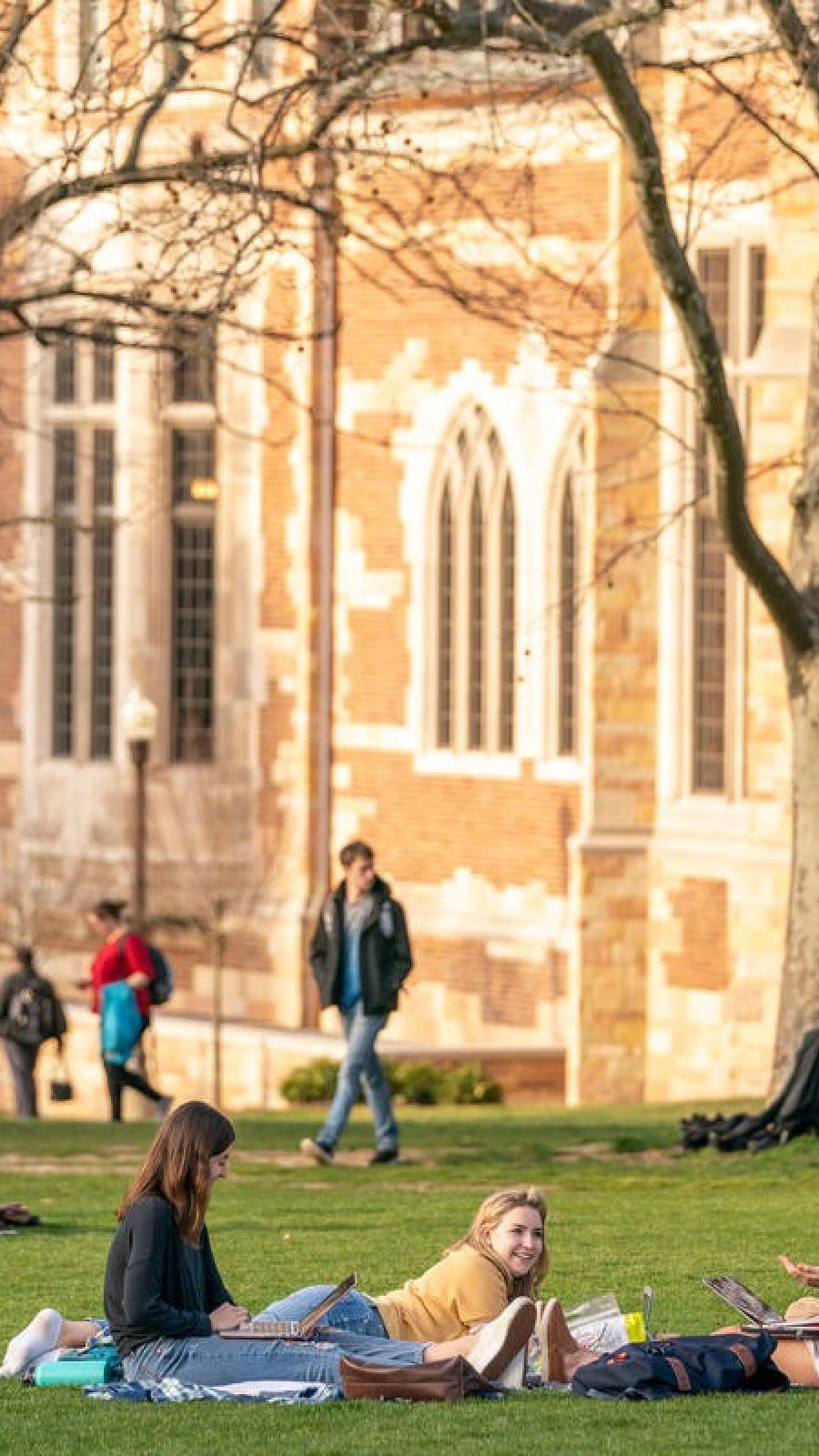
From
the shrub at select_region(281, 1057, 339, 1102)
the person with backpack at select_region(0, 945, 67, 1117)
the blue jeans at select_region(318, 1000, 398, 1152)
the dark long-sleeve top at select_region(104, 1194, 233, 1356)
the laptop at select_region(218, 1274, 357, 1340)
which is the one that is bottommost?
the shrub at select_region(281, 1057, 339, 1102)

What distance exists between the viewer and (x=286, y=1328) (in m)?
10.6

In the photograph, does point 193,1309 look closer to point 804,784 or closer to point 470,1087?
point 804,784

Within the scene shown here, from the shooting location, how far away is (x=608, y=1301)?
1104 centimetres

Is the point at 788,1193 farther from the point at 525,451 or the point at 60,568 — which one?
the point at 60,568

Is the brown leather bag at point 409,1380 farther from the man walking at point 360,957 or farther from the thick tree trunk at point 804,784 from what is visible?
the thick tree trunk at point 804,784

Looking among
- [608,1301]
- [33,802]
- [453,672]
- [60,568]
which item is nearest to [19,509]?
[60,568]

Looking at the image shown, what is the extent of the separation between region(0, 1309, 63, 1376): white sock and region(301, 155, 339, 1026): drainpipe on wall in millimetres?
23081

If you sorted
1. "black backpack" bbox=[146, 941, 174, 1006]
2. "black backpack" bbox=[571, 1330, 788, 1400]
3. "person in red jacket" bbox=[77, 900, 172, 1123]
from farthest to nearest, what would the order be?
"black backpack" bbox=[146, 941, 174, 1006], "person in red jacket" bbox=[77, 900, 172, 1123], "black backpack" bbox=[571, 1330, 788, 1400]

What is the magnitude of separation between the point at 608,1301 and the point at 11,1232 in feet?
14.7

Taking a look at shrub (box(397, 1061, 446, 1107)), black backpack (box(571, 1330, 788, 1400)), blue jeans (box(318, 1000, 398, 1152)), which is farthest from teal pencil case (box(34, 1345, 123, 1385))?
shrub (box(397, 1061, 446, 1107))

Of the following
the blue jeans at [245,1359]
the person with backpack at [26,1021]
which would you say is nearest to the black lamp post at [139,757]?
the person with backpack at [26,1021]

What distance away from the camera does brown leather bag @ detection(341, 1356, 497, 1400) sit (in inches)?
412

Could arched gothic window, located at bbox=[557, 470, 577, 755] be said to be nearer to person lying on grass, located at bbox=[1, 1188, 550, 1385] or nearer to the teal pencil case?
person lying on grass, located at bbox=[1, 1188, 550, 1385]

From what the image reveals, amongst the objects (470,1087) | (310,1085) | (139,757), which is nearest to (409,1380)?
(470,1087)
